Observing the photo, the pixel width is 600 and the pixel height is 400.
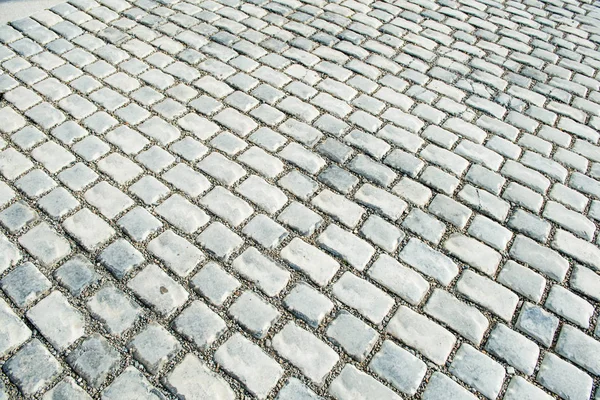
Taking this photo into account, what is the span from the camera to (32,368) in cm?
228

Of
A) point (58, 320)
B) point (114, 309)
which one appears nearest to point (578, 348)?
point (114, 309)

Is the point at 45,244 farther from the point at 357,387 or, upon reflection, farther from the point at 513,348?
the point at 513,348

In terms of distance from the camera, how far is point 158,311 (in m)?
2.52

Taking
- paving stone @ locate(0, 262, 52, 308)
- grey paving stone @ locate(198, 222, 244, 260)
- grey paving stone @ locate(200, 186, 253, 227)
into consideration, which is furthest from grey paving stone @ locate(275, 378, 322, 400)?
paving stone @ locate(0, 262, 52, 308)

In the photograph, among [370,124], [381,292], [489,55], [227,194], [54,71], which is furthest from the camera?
[489,55]

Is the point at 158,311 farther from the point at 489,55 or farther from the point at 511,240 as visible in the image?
the point at 489,55

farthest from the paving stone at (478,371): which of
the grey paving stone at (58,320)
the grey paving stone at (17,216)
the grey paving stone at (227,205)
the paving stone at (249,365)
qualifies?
the grey paving stone at (17,216)

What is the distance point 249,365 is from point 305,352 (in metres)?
0.26

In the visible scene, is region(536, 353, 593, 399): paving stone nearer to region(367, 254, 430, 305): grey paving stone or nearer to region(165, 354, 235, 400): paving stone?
region(367, 254, 430, 305): grey paving stone

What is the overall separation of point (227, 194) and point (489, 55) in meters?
2.71

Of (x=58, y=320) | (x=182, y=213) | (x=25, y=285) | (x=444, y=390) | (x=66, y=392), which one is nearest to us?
(x=66, y=392)

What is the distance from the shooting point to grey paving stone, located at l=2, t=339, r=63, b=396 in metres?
2.23

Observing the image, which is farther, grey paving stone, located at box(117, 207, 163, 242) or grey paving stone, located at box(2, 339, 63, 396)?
grey paving stone, located at box(117, 207, 163, 242)

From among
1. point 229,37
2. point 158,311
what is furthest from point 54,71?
point 158,311
